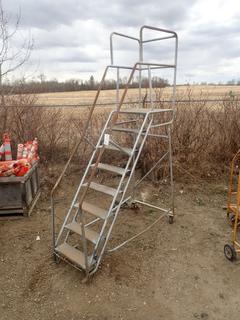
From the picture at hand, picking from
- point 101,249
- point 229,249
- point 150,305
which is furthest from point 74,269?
point 229,249

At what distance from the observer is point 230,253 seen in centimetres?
299

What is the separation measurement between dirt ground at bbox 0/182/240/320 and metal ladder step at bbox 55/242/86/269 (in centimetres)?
16

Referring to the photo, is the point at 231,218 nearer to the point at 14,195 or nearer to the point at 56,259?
the point at 56,259

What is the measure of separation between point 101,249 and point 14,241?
3.73ft

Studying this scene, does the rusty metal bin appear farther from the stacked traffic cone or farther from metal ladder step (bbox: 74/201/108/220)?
metal ladder step (bbox: 74/201/108/220)

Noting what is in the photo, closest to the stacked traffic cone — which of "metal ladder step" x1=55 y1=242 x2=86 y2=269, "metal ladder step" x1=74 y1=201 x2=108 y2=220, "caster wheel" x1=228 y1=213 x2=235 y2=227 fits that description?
"metal ladder step" x1=74 y1=201 x2=108 y2=220

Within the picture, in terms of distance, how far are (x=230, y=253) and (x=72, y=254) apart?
1.57m

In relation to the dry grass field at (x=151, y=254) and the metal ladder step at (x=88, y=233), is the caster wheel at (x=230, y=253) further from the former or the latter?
the metal ladder step at (x=88, y=233)

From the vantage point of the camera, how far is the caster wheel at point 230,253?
2957 millimetres

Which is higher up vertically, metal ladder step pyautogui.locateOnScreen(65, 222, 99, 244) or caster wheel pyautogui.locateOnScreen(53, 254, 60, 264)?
metal ladder step pyautogui.locateOnScreen(65, 222, 99, 244)

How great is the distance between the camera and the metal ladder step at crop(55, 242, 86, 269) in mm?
2715

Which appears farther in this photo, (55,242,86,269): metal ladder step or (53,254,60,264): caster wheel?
(53,254,60,264): caster wheel

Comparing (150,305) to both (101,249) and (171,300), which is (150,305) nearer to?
(171,300)

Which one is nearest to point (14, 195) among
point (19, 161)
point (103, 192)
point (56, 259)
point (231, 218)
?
point (19, 161)
